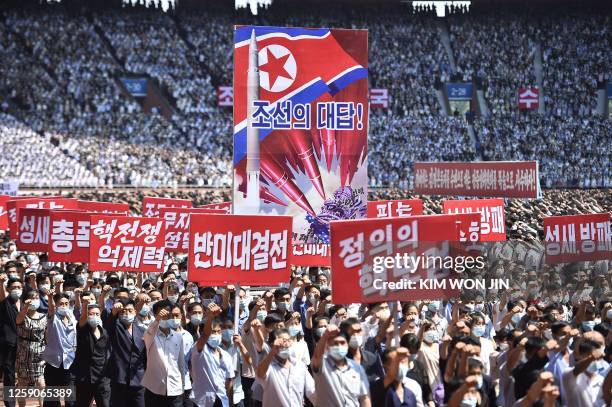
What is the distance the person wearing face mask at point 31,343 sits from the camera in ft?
37.8

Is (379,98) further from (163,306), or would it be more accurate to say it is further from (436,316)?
(163,306)

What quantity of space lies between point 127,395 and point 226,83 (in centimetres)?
4606

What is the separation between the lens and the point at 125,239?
13727 mm

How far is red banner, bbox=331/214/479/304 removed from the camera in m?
9.56

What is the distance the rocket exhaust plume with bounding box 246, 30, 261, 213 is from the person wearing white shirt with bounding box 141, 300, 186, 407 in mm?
5777

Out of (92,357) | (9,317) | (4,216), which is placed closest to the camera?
(92,357)

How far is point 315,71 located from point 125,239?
142 inches

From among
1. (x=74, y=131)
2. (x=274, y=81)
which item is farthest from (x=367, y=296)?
(x=74, y=131)

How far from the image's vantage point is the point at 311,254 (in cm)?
1498

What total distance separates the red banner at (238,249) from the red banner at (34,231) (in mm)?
5650

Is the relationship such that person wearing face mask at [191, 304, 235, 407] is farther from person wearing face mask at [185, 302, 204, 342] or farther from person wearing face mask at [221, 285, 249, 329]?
person wearing face mask at [221, 285, 249, 329]

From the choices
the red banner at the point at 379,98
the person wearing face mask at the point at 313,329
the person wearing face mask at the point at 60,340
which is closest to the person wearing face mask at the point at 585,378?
the person wearing face mask at the point at 313,329

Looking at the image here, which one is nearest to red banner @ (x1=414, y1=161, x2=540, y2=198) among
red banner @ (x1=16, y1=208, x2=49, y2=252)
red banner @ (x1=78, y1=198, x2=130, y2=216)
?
red banner @ (x1=78, y1=198, x2=130, y2=216)

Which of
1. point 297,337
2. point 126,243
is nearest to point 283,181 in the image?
point 126,243
